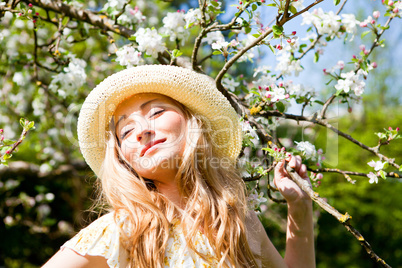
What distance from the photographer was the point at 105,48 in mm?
5449

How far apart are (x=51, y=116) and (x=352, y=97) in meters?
2.98

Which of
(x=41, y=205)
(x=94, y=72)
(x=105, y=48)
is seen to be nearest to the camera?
(x=94, y=72)

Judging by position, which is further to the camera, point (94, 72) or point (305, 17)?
point (94, 72)

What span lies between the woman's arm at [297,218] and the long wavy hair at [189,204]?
208mm

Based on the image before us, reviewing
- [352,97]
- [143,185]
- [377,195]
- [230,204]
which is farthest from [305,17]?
[377,195]

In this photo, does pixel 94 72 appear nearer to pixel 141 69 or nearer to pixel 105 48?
pixel 105 48

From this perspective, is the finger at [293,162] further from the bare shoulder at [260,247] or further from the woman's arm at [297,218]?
the bare shoulder at [260,247]

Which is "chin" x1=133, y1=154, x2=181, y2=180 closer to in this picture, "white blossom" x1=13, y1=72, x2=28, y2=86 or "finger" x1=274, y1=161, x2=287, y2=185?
"finger" x1=274, y1=161, x2=287, y2=185

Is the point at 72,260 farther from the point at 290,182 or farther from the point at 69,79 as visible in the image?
the point at 69,79

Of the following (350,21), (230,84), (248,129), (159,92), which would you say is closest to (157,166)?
(159,92)

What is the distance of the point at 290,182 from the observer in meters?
1.89

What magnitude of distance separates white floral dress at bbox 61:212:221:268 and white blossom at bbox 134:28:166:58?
981 millimetres

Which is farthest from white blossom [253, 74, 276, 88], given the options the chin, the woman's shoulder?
the woman's shoulder

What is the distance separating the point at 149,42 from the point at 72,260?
47.9 inches
